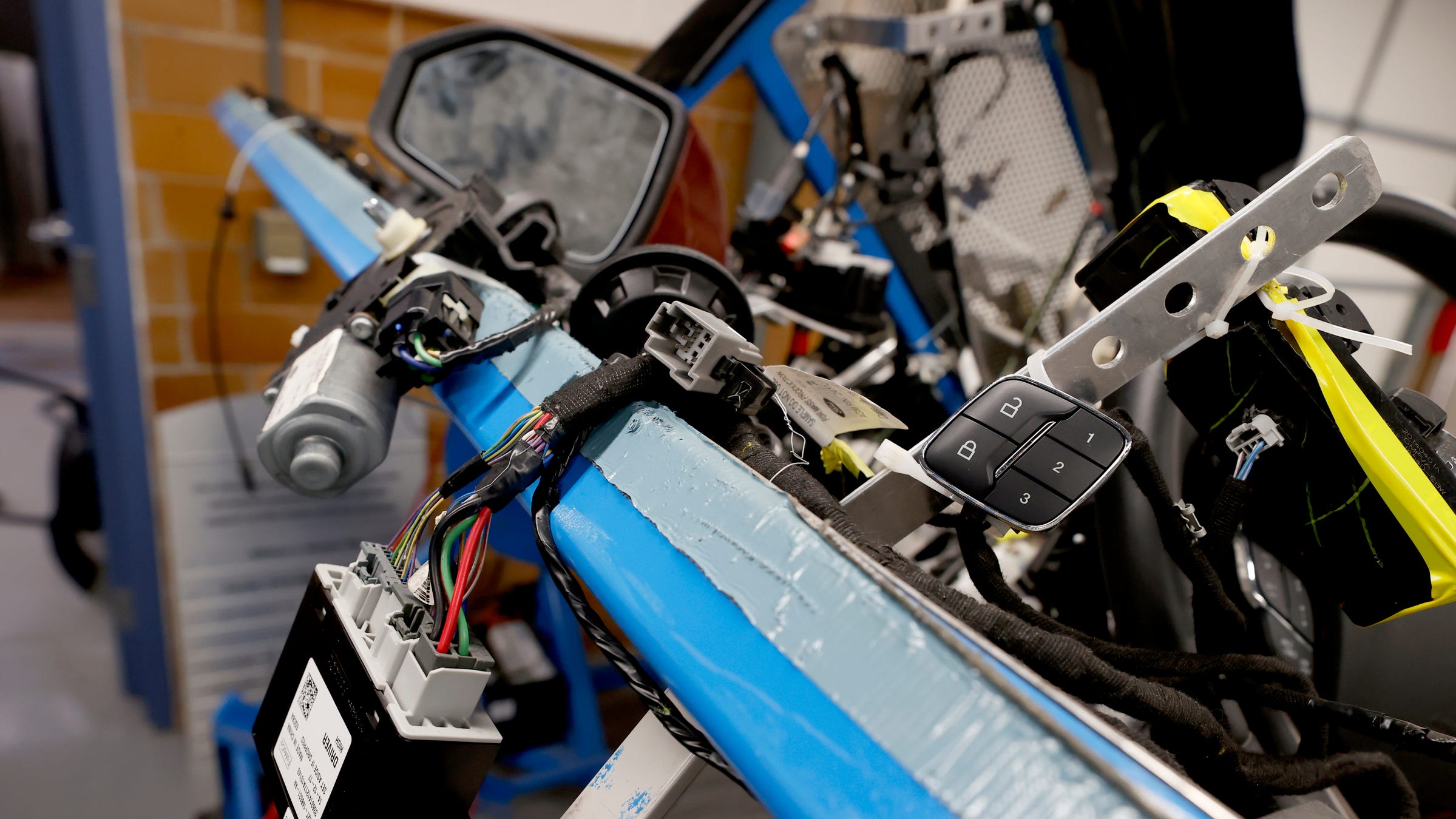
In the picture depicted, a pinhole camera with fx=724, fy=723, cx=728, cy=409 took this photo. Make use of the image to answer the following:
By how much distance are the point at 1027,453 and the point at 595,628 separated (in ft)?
0.75

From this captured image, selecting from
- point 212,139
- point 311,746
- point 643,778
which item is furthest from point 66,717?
point 643,778

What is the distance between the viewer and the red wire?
1.16 feet

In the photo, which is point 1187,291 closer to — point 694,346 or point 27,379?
point 694,346

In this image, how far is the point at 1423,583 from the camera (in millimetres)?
379

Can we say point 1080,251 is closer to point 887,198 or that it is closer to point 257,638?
point 887,198

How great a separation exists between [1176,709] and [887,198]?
1099 mm

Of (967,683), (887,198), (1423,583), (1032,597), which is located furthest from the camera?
(887,198)

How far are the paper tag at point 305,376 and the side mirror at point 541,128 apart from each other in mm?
403

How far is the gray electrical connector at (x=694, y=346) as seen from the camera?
364 mm

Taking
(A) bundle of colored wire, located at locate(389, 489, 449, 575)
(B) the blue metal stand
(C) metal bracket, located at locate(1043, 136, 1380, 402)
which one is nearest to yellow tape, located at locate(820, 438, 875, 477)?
(C) metal bracket, located at locate(1043, 136, 1380, 402)

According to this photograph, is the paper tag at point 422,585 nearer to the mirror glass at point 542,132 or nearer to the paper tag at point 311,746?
the paper tag at point 311,746

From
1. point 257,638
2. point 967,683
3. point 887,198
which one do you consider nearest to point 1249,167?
point 887,198

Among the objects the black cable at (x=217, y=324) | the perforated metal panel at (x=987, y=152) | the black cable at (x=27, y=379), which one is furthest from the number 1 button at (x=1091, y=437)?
the black cable at (x=27, y=379)

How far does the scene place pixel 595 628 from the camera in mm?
372
